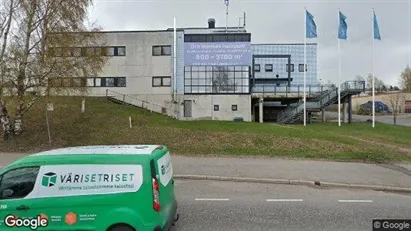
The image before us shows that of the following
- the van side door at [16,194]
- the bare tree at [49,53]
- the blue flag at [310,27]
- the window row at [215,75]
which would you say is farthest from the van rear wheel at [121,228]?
the window row at [215,75]

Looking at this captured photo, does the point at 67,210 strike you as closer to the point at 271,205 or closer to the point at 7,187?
the point at 7,187

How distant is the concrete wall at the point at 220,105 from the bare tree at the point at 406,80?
2287 inches

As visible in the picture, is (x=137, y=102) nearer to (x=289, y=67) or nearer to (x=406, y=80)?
(x=289, y=67)

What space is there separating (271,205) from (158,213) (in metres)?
3.43

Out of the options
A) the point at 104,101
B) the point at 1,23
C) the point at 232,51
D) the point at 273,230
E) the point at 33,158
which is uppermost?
the point at 232,51

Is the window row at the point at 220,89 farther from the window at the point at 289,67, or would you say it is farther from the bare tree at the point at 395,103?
the bare tree at the point at 395,103

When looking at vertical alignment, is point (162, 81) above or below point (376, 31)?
below

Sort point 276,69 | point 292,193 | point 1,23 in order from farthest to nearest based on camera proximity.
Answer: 1. point 276,69
2. point 1,23
3. point 292,193

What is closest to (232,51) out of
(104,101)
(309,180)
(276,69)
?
(104,101)

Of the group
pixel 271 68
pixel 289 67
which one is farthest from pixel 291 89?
pixel 271 68

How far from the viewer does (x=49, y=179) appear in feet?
15.7

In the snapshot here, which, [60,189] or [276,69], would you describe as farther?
[276,69]

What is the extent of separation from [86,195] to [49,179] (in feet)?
2.01

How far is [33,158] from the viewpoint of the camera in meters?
4.97
